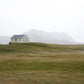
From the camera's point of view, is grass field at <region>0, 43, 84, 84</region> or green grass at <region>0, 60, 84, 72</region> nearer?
grass field at <region>0, 43, 84, 84</region>

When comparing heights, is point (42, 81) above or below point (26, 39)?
below

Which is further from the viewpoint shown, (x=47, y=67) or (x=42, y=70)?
(x=47, y=67)

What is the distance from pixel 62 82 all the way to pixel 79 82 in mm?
2344

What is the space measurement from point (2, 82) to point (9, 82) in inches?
38.2

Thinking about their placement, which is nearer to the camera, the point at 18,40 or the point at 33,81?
the point at 33,81

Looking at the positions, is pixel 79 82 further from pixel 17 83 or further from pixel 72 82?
pixel 17 83

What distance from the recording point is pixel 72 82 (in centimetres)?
2427

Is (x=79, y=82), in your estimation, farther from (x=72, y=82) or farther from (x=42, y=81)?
(x=42, y=81)

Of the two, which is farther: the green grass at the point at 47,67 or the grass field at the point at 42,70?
the green grass at the point at 47,67

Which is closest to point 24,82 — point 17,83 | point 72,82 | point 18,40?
point 17,83

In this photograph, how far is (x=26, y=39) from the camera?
139875 mm

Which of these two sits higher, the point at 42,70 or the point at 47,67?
the point at 47,67

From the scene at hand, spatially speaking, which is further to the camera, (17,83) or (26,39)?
(26,39)

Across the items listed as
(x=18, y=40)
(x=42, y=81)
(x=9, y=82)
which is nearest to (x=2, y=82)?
(x=9, y=82)
